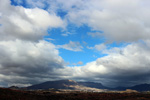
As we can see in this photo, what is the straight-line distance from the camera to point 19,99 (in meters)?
162

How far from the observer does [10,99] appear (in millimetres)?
154125

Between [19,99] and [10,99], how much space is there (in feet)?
32.6

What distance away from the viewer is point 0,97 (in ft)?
501

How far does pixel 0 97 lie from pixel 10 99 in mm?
9557
